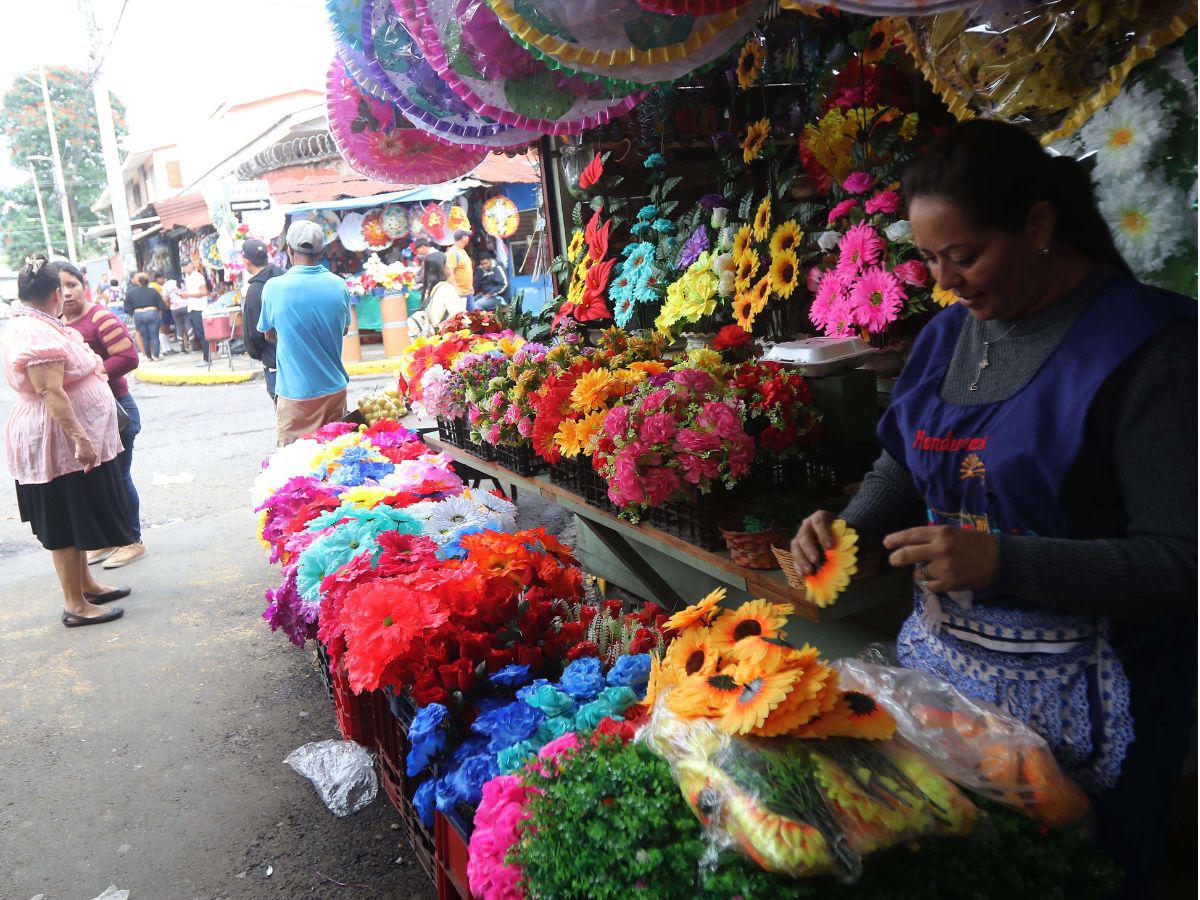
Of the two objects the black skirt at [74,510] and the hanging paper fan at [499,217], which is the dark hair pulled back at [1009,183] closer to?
the black skirt at [74,510]

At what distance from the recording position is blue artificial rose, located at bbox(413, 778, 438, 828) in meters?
1.82

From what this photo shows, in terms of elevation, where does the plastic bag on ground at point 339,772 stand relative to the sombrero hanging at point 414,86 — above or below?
below

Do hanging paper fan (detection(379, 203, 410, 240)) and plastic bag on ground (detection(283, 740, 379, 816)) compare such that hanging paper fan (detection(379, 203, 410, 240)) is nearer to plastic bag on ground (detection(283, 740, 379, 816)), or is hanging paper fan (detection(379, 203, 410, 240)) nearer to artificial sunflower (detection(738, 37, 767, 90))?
artificial sunflower (detection(738, 37, 767, 90))

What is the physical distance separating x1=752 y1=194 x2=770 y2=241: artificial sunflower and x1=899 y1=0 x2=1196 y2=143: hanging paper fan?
73 cm

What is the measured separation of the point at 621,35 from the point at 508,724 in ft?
5.11

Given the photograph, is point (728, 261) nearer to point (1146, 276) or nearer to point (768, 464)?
point (768, 464)

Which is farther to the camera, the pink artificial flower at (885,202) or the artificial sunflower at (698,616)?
the pink artificial flower at (885,202)

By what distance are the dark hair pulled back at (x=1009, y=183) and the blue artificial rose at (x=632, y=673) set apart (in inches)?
42.9

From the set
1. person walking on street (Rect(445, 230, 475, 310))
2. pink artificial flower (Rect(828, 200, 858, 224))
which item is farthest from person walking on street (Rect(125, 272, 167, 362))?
pink artificial flower (Rect(828, 200, 858, 224))

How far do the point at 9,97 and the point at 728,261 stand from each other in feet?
151

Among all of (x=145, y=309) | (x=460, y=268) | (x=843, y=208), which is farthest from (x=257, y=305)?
(x=145, y=309)

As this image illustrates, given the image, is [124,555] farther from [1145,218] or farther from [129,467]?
[1145,218]

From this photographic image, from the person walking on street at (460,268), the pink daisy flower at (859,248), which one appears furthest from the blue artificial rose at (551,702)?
the person walking on street at (460,268)

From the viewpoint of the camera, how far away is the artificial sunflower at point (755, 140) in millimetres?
3104
